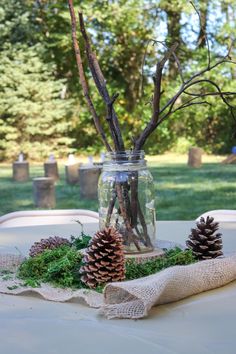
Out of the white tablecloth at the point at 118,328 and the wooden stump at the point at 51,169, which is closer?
the white tablecloth at the point at 118,328

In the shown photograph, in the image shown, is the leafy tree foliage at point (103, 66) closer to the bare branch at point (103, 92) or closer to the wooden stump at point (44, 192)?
the wooden stump at point (44, 192)

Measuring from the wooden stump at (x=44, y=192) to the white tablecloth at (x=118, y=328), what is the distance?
19.2 ft

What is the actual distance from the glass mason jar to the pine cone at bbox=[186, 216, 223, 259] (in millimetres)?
71

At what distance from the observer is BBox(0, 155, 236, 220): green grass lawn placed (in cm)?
658

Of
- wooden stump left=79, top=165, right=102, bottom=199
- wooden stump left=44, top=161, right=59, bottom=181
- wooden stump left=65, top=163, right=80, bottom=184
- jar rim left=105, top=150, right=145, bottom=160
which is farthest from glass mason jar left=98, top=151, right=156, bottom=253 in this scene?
wooden stump left=44, top=161, right=59, bottom=181

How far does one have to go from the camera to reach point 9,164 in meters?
12.5

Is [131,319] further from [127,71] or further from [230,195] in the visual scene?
[127,71]

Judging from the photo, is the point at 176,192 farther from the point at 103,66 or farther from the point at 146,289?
the point at 146,289

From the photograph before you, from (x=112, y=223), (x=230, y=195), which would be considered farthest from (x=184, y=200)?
(x=112, y=223)

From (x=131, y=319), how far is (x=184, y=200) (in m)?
6.35

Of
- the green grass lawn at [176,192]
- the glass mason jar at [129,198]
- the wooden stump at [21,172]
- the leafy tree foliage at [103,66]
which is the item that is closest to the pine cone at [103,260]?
the glass mason jar at [129,198]

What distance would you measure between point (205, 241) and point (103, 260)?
0.20 m

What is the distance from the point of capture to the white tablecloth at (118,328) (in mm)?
621

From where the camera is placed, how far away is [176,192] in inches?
297
